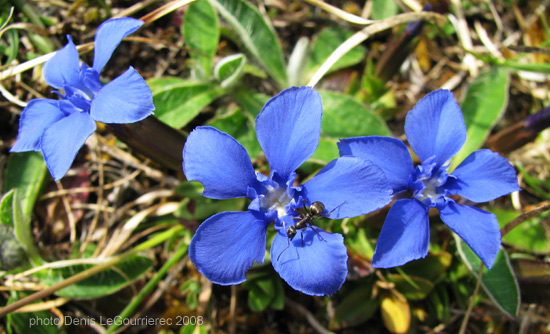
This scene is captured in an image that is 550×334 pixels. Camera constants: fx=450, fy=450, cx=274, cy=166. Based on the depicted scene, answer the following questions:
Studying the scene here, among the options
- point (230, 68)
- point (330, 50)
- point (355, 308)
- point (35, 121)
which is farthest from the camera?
point (330, 50)

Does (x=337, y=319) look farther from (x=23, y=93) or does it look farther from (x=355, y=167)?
(x=23, y=93)

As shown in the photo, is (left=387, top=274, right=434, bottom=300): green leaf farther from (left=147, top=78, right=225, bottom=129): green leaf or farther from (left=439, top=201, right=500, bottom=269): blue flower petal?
(left=147, top=78, right=225, bottom=129): green leaf

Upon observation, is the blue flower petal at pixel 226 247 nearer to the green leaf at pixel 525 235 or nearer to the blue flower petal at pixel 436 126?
the blue flower petal at pixel 436 126

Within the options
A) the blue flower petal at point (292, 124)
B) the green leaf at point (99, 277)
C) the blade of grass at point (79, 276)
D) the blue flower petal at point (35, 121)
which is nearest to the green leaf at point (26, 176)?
the green leaf at point (99, 277)

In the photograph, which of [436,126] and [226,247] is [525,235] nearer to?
[436,126]

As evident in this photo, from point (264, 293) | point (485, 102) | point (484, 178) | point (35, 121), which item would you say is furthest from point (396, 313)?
point (35, 121)

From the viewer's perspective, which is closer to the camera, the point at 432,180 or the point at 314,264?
the point at 314,264

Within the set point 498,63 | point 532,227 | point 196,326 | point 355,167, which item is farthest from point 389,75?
point 196,326
